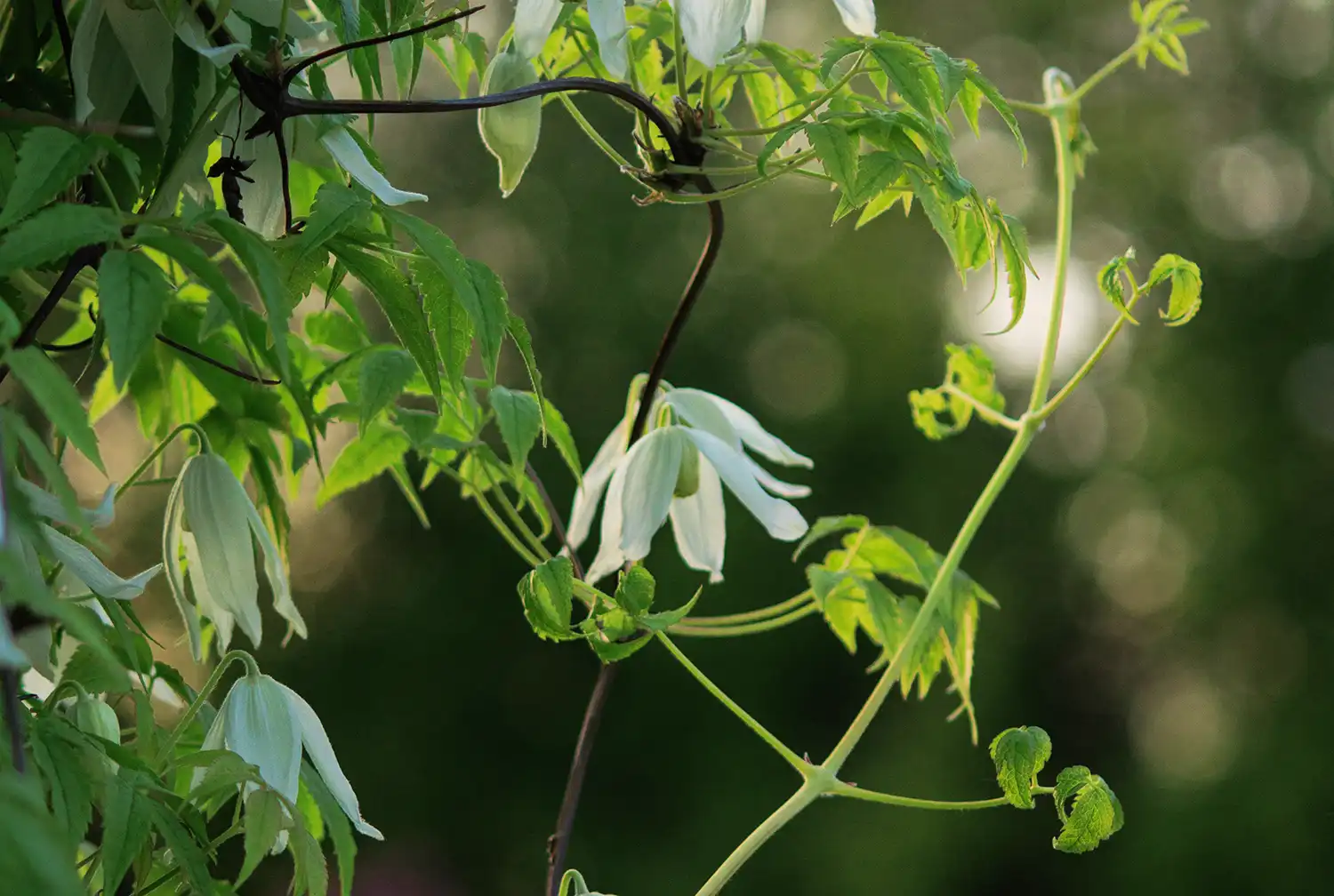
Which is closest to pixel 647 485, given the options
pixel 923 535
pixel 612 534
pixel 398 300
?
pixel 612 534

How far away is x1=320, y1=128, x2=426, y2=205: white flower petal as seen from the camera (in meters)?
0.30

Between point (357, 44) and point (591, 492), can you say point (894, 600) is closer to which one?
point (591, 492)

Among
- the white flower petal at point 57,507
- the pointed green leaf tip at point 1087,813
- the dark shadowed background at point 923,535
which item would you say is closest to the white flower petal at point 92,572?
the white flower petal at point 57,507

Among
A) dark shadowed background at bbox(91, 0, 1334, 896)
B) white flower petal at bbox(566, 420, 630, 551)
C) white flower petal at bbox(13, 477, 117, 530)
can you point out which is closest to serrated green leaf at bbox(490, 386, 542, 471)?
white flower petal at bbox(566, 420, 630, 551)

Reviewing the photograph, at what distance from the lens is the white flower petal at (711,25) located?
1.01 ft

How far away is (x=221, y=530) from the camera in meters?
0.32

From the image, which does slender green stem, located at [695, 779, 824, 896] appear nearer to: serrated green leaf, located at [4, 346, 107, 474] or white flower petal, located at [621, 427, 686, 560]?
white flower petal, located at [621, 427, 686, 560]

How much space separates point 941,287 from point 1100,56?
650mm

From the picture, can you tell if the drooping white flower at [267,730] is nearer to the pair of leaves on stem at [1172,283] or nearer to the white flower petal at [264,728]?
the white flower petal at [264,728]

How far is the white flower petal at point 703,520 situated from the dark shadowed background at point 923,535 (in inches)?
83.7

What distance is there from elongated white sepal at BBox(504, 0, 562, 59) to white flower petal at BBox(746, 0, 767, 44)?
52mm

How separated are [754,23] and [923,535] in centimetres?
249

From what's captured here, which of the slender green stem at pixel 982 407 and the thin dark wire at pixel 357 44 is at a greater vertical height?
the thin dark wire at pixel 357 44

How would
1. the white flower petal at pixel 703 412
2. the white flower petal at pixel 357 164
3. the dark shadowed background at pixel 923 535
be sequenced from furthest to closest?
the dark shadowed background at pixel 923 535, the white flower petal at pixel 703 412, the white flower petal at pixel 357 164
